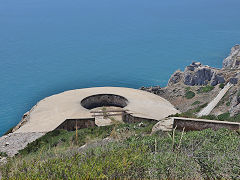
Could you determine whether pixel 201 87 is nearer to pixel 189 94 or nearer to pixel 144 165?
pixel 189 94

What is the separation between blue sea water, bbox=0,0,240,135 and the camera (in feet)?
188

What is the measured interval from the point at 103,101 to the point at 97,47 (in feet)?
167

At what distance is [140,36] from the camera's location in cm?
8738

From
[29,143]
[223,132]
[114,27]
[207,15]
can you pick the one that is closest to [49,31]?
[114,27]

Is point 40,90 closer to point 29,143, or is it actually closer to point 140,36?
point 29,143

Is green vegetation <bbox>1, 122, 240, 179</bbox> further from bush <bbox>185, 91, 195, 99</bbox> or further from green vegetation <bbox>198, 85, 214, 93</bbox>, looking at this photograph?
green vegetation <bbox>198, 85, 214, 93</bbox>

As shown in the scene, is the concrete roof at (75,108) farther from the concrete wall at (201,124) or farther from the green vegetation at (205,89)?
the concrete wall at (201,124)

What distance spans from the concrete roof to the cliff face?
4627 millimetres

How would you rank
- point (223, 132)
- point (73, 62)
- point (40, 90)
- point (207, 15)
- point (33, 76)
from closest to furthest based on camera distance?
1. point (223, 132)
2. point (40, 90)
3. point (33, 76)
4. point (73, 62)
5. point (207, 15)

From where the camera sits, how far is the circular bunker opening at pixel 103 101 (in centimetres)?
2956

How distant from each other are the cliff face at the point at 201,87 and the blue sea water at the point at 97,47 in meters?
16.2

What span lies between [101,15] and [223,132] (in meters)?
113

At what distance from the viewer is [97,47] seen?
260 feet

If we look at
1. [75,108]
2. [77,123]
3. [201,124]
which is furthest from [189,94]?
[201,124]
